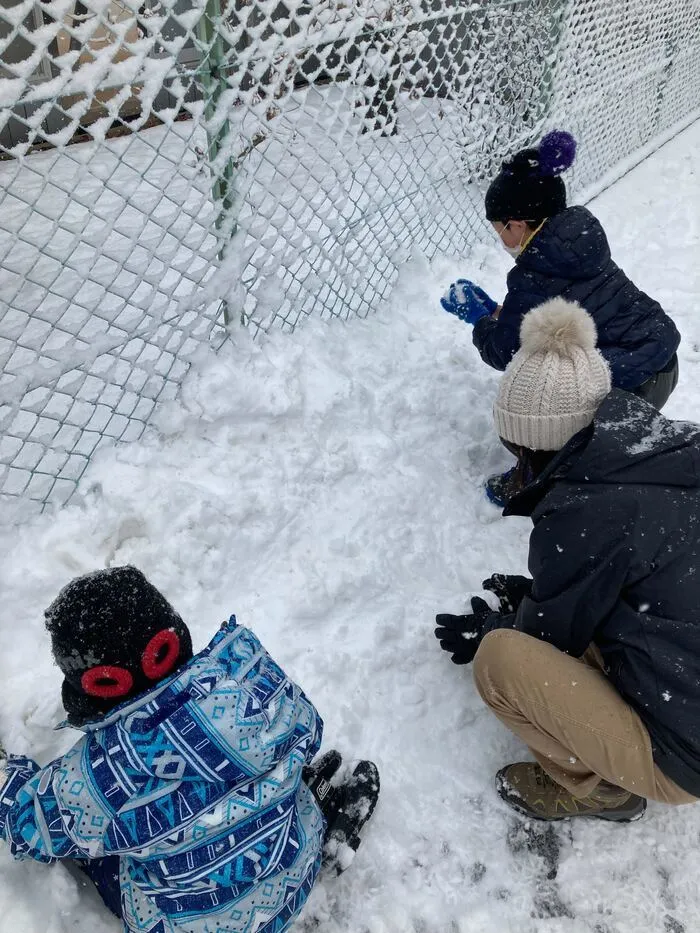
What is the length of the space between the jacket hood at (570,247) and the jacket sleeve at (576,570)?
1266 mm

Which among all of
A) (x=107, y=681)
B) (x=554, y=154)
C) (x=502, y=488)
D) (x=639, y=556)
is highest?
(x=554, y=154)

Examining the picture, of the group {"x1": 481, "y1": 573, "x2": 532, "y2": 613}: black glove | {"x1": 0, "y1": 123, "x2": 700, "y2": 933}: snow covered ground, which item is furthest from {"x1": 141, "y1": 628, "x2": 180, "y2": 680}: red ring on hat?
{"x1": 481, "y1": 573, "x2": 532, "y2": 613}: black glove

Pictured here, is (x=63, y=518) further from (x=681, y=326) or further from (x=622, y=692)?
(x=681, y=326)

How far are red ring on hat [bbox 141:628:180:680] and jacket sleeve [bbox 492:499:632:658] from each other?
0.90 metres

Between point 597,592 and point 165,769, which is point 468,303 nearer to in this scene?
point 597,592

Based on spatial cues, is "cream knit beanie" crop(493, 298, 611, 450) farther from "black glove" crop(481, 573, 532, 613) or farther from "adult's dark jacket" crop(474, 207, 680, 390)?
"adult's dark jacket" crop(474, 207, 680, 390)

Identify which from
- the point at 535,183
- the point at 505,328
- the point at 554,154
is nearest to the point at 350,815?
the point at 505,328

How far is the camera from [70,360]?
7.28ft

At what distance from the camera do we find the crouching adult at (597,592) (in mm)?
1524

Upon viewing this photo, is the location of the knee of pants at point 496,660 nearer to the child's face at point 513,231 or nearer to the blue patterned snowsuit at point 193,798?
the blue patterned snowsuit at point 193,798

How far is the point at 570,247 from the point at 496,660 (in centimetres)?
157

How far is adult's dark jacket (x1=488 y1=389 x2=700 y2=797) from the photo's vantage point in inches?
59.6

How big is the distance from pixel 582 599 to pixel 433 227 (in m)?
3.13

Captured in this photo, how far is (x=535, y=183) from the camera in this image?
2.57 metres
